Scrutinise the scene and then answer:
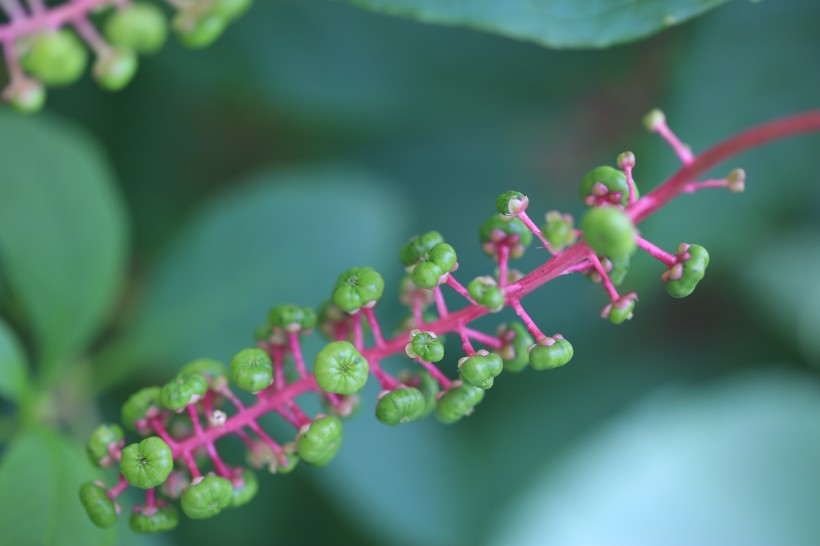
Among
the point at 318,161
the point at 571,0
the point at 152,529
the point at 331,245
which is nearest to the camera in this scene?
the point at 152,529

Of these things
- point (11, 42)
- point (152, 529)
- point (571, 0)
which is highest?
point (571, 0)

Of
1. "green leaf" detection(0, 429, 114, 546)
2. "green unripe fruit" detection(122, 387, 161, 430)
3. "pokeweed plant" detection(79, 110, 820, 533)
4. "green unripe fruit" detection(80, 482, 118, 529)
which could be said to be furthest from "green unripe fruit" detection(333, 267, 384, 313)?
"green leaf" detection(0, 429, 114, 546)

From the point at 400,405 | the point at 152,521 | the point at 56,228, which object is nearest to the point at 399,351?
the point at 400,405

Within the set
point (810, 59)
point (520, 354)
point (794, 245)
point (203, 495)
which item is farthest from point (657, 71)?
point (203, 495)

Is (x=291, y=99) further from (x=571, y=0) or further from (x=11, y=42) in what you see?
(x=11, y=42)

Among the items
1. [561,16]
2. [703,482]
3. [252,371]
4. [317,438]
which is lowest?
[703,482]

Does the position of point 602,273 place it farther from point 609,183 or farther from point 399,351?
point 399,351

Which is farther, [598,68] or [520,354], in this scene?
[598,68]

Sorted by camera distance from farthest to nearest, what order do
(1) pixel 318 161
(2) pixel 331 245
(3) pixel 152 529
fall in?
(1) pixel 318 161, (2) pixel 331 245, (3) pixel 152 529
